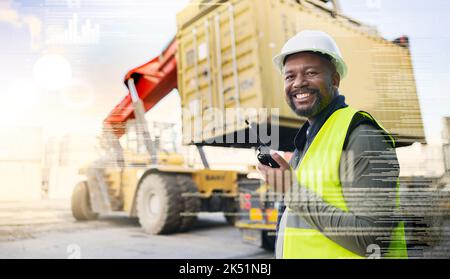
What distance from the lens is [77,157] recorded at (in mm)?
2289

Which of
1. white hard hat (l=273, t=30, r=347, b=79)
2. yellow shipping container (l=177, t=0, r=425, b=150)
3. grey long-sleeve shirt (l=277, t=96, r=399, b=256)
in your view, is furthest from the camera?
yellow shipping container (l=177, t=0, r=425, b=150)

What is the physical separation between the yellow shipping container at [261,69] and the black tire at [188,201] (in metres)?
1.05

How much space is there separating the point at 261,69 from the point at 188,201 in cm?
205

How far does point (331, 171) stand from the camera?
1083 millimetres

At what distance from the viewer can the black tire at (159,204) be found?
146 inches

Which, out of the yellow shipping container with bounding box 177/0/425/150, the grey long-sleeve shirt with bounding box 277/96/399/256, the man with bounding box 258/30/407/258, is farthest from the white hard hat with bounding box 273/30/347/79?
the yellow shipping container with bounding box 177/0/425/150

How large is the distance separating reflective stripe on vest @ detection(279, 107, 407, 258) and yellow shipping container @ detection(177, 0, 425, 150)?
552mm

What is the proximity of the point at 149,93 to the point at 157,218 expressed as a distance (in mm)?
1378

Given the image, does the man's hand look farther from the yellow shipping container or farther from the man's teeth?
the yellow shipping container

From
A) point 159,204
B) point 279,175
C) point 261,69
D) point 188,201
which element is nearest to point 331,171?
point 279,175

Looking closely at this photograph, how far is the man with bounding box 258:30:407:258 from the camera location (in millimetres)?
1011

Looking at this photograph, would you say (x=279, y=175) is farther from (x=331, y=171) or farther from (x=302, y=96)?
(x=302, y=96)
